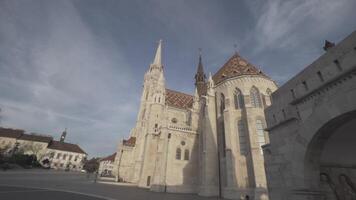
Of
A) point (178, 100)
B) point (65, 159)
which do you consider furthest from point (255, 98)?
point (65, 159)

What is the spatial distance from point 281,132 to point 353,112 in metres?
2.26

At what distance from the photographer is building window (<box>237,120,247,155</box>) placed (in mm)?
17328

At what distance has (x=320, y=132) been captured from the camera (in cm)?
425

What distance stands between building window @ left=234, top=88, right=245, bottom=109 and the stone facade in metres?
14.4

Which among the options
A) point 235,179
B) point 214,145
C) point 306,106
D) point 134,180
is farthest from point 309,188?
point 134,180

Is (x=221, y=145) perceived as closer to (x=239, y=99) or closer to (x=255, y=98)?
(x=239, y=99)

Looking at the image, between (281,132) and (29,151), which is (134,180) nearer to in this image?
(281,132)

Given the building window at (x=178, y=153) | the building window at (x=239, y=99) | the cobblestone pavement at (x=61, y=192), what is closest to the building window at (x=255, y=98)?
the building window at (x=239, y=99)

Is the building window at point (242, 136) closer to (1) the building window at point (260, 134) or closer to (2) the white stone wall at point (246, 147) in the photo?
(2) the white stone wall at point (246, 147)

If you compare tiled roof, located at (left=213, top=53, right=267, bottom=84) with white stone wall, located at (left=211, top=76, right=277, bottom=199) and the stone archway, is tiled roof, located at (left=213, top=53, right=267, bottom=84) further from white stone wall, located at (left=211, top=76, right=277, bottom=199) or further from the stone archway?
the stone archway

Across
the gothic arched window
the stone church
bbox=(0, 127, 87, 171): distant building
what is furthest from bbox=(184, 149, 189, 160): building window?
bbox=(0, 127, 87, 171): distant building

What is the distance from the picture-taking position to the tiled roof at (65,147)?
62.6m

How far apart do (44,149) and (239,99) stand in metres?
68.1

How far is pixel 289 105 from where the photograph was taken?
548 cm
